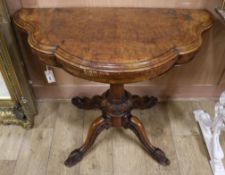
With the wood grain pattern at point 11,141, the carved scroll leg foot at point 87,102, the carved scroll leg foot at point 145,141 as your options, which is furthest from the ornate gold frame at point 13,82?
the carved scroll leg foot at point 145,141

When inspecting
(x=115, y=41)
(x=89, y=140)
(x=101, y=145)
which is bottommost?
(x=101, y=145)

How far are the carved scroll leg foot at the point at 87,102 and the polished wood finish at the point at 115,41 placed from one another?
29cm

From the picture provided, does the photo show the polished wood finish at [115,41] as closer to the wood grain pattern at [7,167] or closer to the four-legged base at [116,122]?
the four-legged base at [116,122]

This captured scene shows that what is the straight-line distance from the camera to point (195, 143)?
1.26 metres

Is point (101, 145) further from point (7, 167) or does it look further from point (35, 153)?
point (7, 167)

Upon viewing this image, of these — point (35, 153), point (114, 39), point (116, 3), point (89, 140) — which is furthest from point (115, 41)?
point (35, 153)

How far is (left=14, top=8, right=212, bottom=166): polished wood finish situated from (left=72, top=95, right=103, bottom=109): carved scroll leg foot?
29 cm

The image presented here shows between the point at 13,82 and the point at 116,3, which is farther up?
the point at 116,3

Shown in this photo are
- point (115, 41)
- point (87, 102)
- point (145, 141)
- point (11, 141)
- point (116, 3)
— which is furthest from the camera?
point (87, 102)

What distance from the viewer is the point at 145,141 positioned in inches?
45.2

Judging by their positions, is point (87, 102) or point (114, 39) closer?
point (114, 39)

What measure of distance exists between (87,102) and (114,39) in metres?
0.66

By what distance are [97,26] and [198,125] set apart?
0.88m

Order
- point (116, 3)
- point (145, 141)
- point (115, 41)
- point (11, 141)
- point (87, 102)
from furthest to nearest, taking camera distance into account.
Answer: point (87, 102), point (11, 141), point (145, 141), point (116, 3), point (115, 41)
